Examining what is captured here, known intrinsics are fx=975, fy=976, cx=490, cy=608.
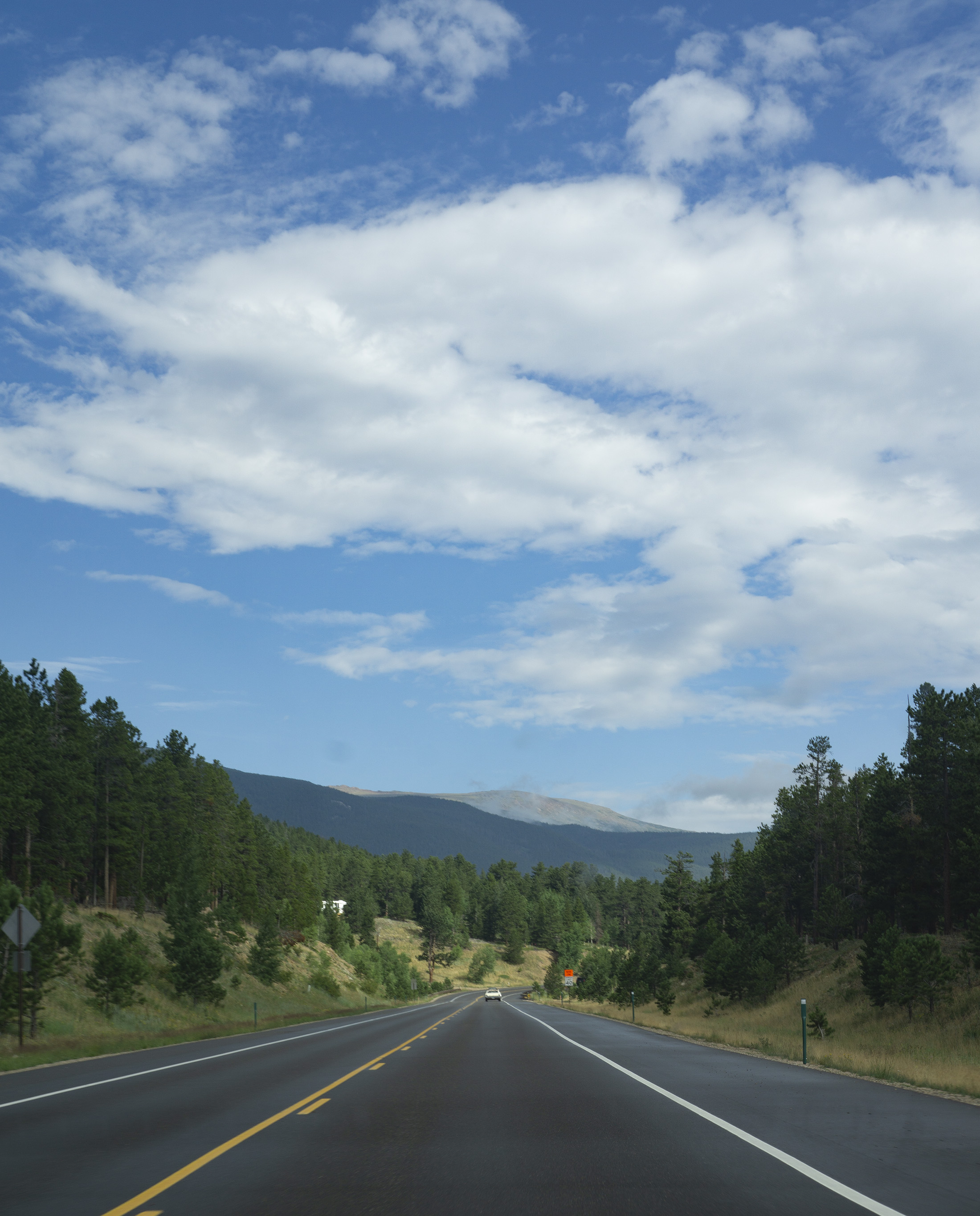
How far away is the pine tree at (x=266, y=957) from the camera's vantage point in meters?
74.8

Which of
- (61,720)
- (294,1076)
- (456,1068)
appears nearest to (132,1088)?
(294,1076)

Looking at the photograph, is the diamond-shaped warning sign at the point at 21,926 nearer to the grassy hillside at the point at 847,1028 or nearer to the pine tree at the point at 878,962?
the grassy hillside at the point at 847,1028

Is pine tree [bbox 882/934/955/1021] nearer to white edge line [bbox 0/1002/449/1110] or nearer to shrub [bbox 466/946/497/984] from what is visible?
white edge line [bbox 0/1002/449/1110]

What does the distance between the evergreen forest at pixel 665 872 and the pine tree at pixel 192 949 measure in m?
0.10

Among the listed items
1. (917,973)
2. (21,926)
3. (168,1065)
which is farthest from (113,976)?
(917,973)

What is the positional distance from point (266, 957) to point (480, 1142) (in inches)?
2780

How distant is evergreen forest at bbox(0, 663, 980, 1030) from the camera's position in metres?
50.0

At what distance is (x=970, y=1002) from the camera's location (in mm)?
45906

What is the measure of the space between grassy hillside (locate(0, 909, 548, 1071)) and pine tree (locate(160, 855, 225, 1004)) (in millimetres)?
1250

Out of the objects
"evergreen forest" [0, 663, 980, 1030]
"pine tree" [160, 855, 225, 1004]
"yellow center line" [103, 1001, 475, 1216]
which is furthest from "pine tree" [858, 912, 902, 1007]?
"yellow center line" [103, 1001, 475, 1216]

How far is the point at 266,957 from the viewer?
75.1 meters

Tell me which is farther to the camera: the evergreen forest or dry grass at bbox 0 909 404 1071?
the evergreen forest

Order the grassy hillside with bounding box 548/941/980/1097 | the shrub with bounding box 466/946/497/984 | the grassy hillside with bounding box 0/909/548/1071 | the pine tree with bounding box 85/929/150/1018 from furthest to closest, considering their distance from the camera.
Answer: the shrub with bounding box 466/946/497/984 → the pine tree with bounding box 85/929/150/1018 → the grassy hillside with bounding box 0/909/548/1071 → the grassy hillside with bounding box 548/941/980/1097

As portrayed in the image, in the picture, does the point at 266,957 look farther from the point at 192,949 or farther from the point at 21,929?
the point at 21,929
